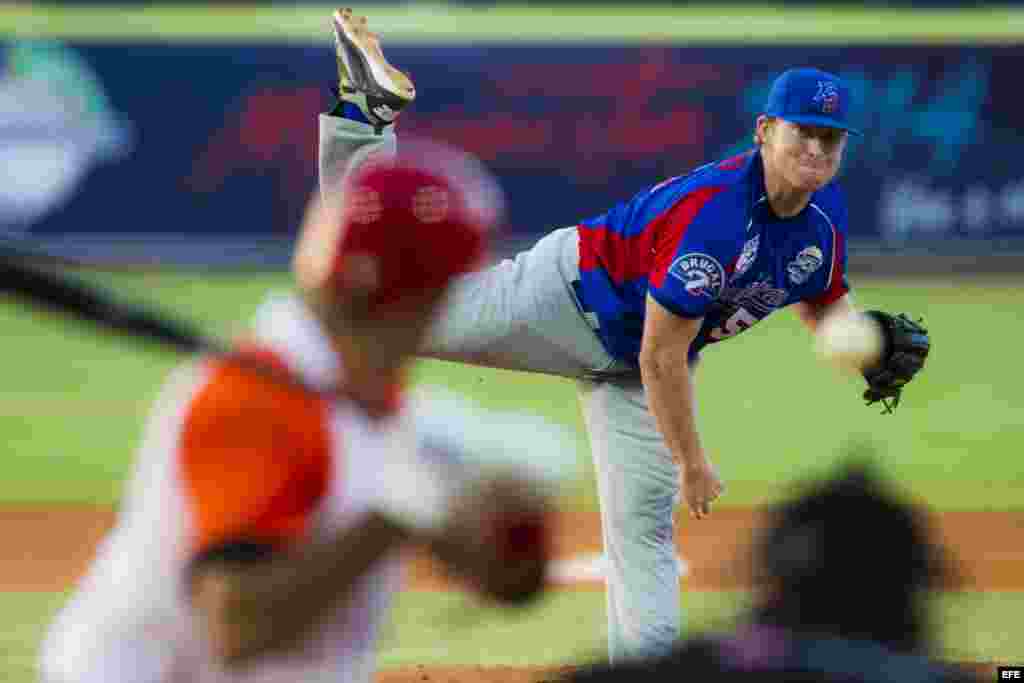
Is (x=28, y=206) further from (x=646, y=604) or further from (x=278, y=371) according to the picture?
(x=278, y=371)

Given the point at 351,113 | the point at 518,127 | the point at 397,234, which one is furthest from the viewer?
the point at 518,127

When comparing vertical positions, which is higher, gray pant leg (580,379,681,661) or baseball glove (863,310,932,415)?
baseball glove (863,310,932,415)

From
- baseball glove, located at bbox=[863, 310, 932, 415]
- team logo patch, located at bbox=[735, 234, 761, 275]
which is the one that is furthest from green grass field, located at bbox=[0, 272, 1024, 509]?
team logo patch, located at bbox=[735, 234, 761, 275]

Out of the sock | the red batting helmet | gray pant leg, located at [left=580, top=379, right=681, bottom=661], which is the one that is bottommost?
gray pant leg, located at [left=580, top=379, right=681, bottom=661]

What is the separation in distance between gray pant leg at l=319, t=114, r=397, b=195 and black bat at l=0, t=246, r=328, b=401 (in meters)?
3.23

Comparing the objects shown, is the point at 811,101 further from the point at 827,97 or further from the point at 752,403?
the point at 752,403

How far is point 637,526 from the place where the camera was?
217 inches

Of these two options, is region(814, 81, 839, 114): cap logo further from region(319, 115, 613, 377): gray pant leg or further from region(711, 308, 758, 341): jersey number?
region(319, 115, 613, 377): gray pant leg

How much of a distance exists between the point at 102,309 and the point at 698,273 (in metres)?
2.91

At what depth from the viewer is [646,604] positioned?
5.44 metres

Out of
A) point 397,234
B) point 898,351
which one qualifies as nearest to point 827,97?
point 898,351

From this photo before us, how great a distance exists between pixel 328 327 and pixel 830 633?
920mm

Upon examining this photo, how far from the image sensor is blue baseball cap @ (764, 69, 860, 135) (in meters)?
5.33

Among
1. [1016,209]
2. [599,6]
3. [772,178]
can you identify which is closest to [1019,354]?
[1016,209]
